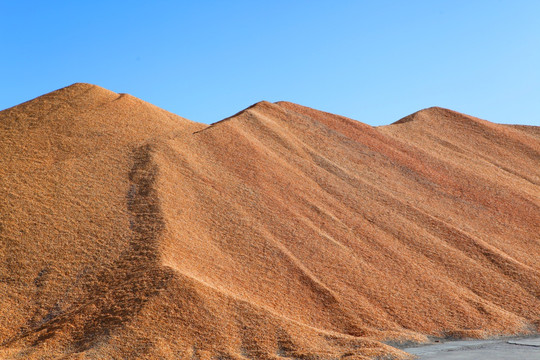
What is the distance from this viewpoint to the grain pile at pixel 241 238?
12344mm

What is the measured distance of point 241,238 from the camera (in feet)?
53.6

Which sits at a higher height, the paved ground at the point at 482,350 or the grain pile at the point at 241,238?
the grain pile at the point at 241,238

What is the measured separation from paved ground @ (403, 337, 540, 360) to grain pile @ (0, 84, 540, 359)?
28.4 inches

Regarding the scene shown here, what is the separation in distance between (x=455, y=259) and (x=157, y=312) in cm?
972

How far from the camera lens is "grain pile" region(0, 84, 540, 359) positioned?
1234 cm

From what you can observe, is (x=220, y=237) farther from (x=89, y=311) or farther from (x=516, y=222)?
(x=516, y=222)

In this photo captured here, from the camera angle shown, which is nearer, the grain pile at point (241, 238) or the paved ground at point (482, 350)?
the paved ground at point (482, 350)

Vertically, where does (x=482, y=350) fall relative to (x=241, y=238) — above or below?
below

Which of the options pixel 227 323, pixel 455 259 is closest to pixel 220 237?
pixel 227 323

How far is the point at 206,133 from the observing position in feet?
74.7

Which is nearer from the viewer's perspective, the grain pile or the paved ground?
the paved ground

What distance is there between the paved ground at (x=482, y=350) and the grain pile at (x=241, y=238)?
2.36 ft

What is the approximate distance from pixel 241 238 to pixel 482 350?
277 inches

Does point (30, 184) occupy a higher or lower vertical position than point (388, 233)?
higher
